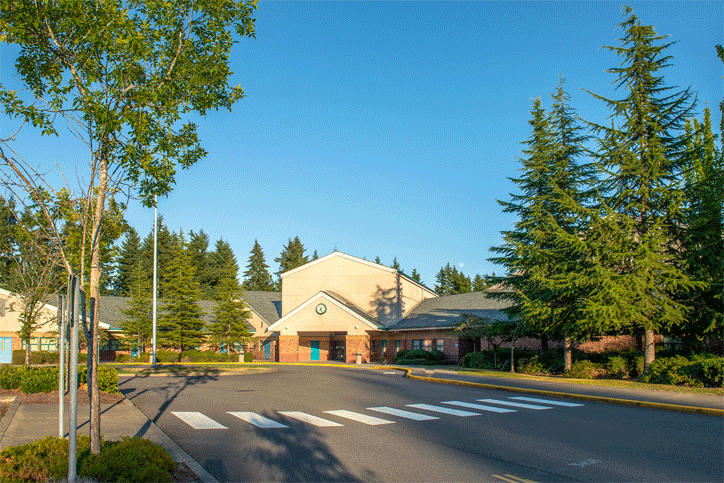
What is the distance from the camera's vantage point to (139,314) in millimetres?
→ 44812

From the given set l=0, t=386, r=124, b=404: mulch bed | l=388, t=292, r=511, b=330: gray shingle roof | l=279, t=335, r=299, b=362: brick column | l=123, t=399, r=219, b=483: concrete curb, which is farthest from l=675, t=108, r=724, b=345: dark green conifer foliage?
l=279, t=335, r=299, b=362: brick column

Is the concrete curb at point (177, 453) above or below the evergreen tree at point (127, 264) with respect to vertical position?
below

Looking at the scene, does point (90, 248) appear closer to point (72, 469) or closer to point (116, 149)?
point (116, 149)

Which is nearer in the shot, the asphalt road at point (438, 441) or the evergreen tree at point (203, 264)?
the asphalt road at point (438, 441)

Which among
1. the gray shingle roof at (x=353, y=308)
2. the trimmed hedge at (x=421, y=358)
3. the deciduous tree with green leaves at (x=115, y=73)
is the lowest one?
the trimmed hedge at (x=421, y=358)

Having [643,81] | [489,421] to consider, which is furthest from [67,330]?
[643,81]

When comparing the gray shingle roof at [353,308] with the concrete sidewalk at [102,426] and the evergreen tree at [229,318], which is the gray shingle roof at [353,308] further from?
the concrete sidewalk at [102,426]

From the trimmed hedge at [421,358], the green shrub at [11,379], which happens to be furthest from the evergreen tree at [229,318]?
the green shrub at [11,379]

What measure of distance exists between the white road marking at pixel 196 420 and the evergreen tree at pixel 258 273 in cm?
8603

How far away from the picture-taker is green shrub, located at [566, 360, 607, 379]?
23.9 metres

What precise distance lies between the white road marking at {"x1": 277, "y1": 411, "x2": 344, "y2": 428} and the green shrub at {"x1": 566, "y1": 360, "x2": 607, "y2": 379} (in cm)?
1542

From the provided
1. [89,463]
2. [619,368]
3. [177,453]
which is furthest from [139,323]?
[89,463]

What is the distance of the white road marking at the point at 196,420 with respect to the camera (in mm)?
11430

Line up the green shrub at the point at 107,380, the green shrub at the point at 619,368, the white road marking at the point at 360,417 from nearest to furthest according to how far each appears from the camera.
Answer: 1. the white road marking at the point at 360,417
2. the green shrub at the point at 107,380
3. the green shrub at the point at 619,368
